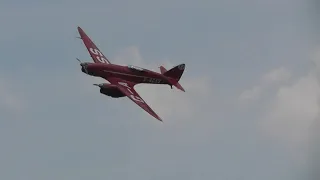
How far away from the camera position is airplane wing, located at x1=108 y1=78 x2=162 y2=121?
132250 mm

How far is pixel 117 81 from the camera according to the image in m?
144

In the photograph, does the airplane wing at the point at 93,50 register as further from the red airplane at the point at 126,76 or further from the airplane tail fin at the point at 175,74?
→ the airplane tail fin at the point at 175,74

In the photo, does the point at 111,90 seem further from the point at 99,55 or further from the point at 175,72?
the point at 99,55

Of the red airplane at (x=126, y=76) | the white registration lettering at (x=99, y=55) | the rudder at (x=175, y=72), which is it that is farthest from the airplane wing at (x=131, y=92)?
the white registration lettering at (x=99, y=55)

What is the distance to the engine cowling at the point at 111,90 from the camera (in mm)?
138250

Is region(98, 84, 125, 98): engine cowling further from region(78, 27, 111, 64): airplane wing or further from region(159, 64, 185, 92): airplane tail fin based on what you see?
region(78, 27, 111, 64): airplane wing

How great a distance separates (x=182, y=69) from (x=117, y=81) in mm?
13665

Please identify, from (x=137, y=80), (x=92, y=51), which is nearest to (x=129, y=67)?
(x=137, y=80)

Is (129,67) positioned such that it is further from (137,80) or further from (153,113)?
(153,113)

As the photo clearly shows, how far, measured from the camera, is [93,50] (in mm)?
159375

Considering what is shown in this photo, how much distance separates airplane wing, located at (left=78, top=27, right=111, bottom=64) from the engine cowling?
1612 cm

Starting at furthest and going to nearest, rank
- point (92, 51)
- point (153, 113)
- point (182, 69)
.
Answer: point (92, 51)
point (182, 69)
point (153, 113)

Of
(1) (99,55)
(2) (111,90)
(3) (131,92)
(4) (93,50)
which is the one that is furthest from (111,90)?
(4) (93,50)

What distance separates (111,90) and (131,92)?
3986 millimetres
